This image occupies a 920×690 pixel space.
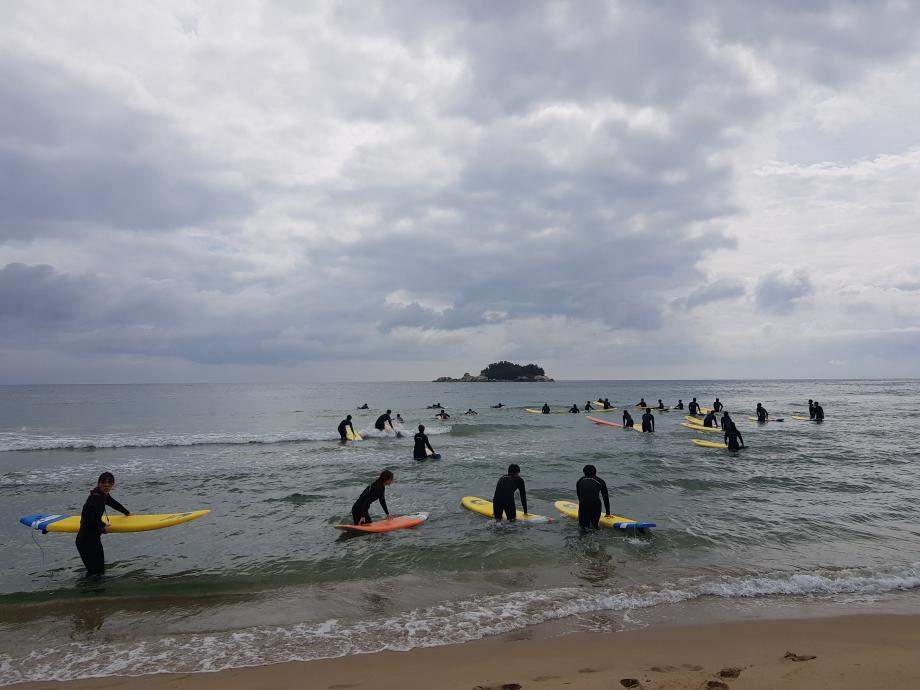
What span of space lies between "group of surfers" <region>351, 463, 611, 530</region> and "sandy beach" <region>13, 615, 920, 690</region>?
4141 millimetres

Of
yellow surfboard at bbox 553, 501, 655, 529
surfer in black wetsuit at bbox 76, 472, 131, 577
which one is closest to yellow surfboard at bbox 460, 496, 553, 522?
yellow surfboard at bbox 553, 501, 655, 529

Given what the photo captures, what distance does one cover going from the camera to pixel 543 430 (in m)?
33.2

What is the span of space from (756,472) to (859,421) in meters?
25.8

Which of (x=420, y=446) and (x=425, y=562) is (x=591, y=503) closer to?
(x=425, y=562)

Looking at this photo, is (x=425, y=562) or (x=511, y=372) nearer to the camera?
(x=425, y=562)


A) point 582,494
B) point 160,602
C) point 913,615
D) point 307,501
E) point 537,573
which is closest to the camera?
point 913,615

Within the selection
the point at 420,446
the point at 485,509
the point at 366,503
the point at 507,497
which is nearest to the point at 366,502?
the point at 366,503

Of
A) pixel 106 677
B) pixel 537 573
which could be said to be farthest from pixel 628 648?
pixel 106 677

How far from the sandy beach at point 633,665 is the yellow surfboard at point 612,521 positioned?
3857 mm

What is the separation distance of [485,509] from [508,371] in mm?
170390

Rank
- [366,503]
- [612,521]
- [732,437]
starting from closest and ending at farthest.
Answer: [612,521] → [366,503] → [732,437]

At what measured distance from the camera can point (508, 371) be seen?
181m

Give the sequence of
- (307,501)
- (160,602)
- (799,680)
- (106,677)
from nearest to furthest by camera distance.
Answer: (799,680)
(106,677)
(160,602)
(307,501)

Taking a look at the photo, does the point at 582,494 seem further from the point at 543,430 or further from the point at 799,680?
the point at 543,430
